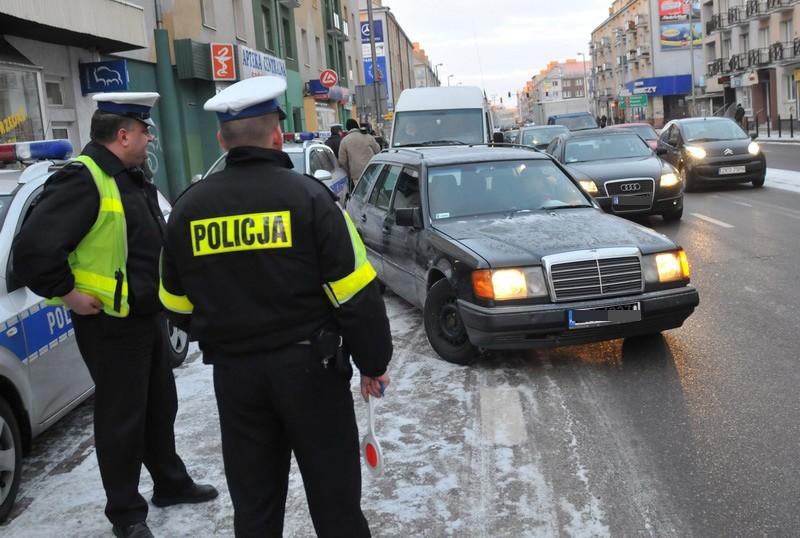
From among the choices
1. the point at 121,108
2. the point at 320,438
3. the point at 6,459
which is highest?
the point at 121,108

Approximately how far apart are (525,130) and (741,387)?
2251 centimetres

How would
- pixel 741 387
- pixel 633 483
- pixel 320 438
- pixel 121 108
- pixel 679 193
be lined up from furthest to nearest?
pixel 679 193 → pixel 741 387 → pixel 633 483 → pixel 121 108 → pixel 320 438

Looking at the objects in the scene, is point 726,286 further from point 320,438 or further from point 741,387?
point 320,438

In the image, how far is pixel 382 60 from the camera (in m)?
67.6

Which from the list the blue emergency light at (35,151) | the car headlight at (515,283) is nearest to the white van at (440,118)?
the car headlight at (515,283)

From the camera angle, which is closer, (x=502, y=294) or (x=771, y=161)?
(x=502, y=294)

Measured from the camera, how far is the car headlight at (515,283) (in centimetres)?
578

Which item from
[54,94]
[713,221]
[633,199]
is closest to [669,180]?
[633,199]

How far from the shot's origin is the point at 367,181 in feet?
30.5

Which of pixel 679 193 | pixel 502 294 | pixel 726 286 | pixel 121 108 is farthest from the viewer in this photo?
pixel 679 193

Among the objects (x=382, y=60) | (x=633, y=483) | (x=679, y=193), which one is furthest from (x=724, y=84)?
(x=633, y=483)

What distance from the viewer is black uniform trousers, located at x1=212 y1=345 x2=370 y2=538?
2701 mm

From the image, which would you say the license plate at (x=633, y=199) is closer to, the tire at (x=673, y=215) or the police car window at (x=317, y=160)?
the tire at (x=673, y=215)

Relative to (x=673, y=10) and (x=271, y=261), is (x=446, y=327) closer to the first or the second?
(x=271, y=261)
